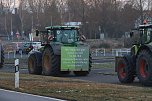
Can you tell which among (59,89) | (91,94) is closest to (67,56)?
(59,89)

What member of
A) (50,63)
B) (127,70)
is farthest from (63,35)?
(127,70)

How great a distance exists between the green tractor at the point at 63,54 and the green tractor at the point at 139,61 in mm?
4994

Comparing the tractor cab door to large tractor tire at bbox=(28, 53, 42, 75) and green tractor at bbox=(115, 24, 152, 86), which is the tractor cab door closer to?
large tractor tire at bbox=(28, 53, 42, 75)

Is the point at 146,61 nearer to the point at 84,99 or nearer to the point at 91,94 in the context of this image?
the point at 91,94

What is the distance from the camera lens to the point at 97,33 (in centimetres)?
10238

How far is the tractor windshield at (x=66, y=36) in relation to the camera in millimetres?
29781

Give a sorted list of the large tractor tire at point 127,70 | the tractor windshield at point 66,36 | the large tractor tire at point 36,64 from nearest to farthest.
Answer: the large tractor tire at point 127,70
the tractor windshield at point 66,36
the large tractor tire at point 36,64

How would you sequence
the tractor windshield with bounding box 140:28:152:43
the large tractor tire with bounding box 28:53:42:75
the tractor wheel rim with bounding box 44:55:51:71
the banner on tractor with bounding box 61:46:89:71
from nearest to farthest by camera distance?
the tractor windshield with bounding box 140:28:152:43 < the banner on tractor with bounding box 61:46:89:71 < the tractor wheel rim with bounding box 44:55:51:71 < the large tractor tire with bounding box 28:53:42:75

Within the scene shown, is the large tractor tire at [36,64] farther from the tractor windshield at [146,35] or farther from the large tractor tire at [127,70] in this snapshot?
the tractor windshield at [146,35]

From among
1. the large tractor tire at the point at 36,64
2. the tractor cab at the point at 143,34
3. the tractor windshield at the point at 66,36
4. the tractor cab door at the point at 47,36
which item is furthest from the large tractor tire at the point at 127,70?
the large tractor tire at the point at 36,64

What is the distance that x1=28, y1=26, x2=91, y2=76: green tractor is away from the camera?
28.6 meters

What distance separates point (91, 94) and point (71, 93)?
2.69 ft

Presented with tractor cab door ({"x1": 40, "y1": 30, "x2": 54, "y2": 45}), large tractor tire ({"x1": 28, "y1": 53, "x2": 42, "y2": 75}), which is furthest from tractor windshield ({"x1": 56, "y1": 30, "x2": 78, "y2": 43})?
large tractor tire ({"x1": 28, "y1": 53, "x2": 42, "y2": 75})

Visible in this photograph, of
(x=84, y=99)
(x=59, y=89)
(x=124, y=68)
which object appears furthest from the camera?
(x=124, y=68)
